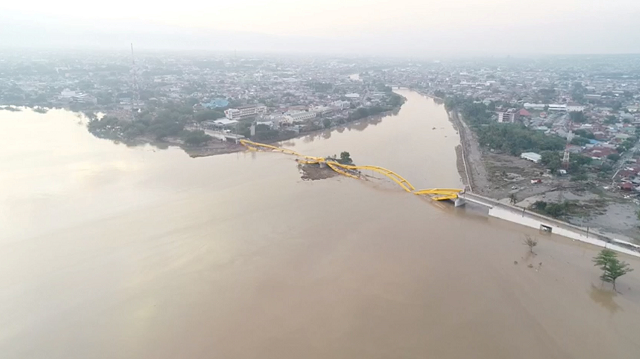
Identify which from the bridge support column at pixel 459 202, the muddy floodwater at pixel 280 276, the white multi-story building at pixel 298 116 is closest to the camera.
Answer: the muddy floodwater at pixel 280 276

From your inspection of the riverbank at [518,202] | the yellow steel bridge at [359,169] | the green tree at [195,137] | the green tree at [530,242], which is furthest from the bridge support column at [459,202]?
the green tree at [195,137]

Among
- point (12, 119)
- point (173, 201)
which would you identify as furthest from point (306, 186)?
point (12, 119)

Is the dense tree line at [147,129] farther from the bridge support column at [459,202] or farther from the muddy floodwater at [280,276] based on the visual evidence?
the bridge support column at [459,202]

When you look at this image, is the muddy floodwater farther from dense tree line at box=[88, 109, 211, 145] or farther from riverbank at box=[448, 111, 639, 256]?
dense tree line at box=[88, 109, 211, 145]

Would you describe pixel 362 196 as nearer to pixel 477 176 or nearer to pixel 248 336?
pixel 477 176

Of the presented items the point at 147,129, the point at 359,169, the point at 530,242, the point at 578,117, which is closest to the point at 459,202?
the point at 530,242

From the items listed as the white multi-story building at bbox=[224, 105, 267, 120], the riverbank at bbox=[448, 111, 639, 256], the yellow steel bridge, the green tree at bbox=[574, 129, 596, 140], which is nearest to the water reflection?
the riverbank at bbox=[448, 111, 639, 256]
